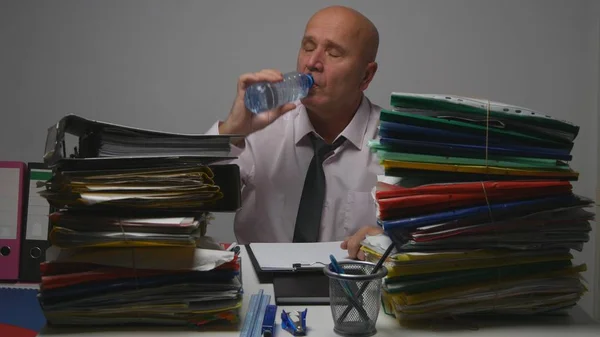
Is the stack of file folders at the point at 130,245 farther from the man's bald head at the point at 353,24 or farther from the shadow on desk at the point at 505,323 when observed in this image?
the man's bald head at the point at 353,24

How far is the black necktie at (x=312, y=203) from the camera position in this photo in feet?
6.48

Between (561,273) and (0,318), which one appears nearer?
(561,273)

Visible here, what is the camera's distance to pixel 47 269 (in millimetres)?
906

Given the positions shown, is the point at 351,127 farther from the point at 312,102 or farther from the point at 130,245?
the point at 130,245

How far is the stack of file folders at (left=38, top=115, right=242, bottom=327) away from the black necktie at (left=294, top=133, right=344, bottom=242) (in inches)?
40.9

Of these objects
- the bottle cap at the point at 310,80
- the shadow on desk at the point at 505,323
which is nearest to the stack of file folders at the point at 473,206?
the shadow on desk at the point at 505,323

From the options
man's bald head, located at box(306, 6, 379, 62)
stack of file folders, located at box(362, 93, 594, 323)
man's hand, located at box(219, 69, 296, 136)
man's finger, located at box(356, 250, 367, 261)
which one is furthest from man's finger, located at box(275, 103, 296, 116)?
stack of file folders, located at box(362, 93, 594, 323)

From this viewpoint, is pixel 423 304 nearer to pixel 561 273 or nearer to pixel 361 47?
pixel 561 273

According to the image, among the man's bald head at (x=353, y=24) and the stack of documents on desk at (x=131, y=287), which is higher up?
the man's bald head at (x=353, y=24)

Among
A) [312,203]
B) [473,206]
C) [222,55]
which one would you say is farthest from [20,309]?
[222,55]

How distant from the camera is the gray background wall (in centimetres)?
266

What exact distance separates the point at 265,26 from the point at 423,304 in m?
1.97

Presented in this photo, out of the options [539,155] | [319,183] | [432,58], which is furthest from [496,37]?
[539,155]

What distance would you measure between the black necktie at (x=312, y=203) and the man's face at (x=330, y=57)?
0.21 metres
